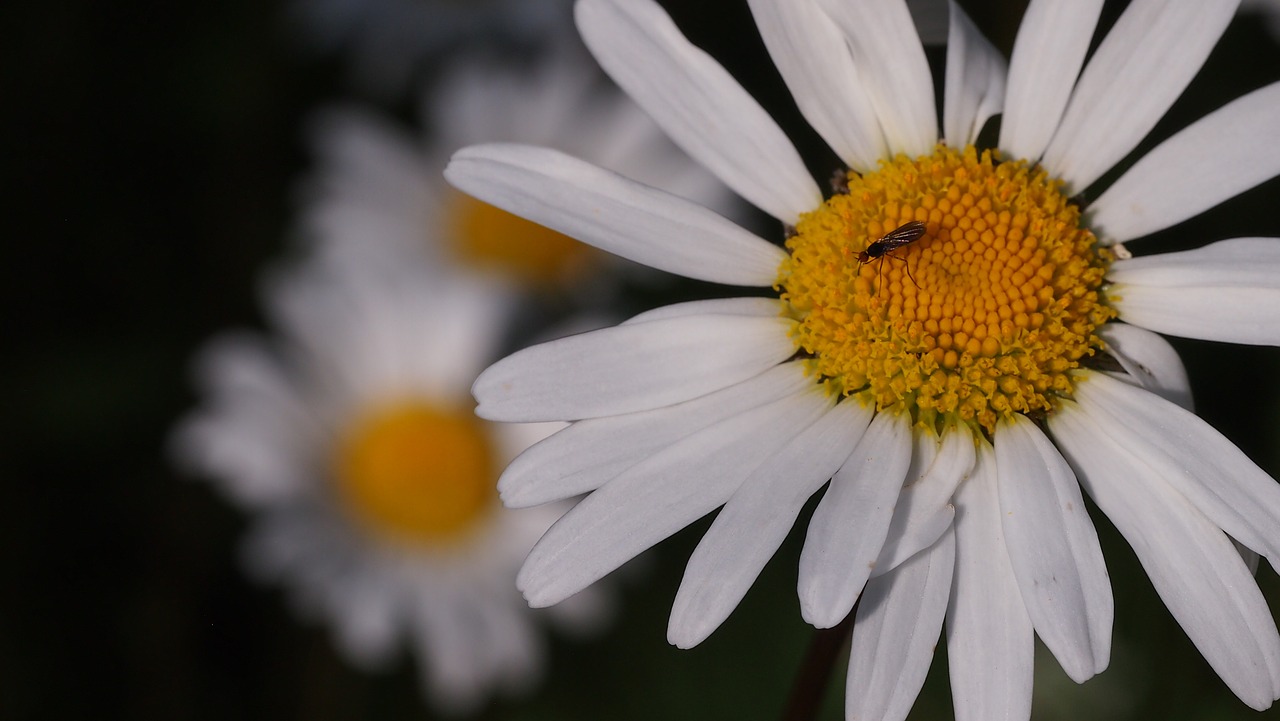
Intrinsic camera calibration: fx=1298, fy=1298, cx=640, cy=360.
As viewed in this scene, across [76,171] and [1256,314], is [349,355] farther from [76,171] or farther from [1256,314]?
[1256,314]

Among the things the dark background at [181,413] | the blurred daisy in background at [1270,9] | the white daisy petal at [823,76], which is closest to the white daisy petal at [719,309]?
the white daisy petal at [823,76]

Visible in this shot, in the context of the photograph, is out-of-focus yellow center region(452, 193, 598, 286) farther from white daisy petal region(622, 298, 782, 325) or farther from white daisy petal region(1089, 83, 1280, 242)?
white daisy petal region(1089, 83, 1280, 242)

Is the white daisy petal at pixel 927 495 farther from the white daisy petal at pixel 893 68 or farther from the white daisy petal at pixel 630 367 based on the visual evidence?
the white daisy petal at pixel 893 68

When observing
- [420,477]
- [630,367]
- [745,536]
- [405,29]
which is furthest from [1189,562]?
[405,29]

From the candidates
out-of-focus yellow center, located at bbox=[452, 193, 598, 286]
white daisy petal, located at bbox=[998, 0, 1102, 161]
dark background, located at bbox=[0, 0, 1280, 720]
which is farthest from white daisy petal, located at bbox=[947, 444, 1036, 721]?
out-of-focus yellow center, located at bbox=[452, 193, 598, 286]

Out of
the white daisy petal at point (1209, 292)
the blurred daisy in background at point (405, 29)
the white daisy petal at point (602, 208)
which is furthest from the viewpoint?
the blurred daisy in background at point (405, 29)

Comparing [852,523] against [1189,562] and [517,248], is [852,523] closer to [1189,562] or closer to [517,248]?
[1189,562]
